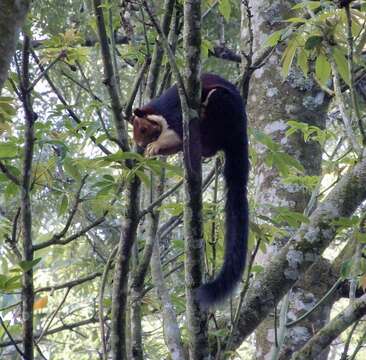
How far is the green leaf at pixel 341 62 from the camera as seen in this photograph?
2.08 metres

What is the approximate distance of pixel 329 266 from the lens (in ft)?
9.72

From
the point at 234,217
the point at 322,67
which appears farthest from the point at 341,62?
the point at 234,217

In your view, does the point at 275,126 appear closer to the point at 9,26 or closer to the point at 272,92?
the point at 272,92

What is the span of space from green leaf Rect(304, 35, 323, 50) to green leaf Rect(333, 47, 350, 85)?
91mm

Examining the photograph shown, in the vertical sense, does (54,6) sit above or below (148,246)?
above

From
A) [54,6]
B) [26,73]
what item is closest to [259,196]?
[26,73]

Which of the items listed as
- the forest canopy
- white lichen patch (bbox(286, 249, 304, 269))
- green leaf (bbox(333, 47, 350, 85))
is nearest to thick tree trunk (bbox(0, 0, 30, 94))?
the forest canopy

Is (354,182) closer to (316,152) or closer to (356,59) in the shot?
(356,59)

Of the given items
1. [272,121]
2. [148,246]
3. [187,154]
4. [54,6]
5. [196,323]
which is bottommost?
[196,323]

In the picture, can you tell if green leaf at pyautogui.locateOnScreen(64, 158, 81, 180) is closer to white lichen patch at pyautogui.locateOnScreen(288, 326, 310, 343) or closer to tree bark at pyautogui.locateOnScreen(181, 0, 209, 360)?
tree bark at pyautogui.locateOnScreen(181, 0, 209, 360)

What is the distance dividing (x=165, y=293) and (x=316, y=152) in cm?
120

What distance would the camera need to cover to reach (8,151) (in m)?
2.05

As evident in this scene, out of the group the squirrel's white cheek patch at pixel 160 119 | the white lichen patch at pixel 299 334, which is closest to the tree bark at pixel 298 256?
the white lichen patch at pixel 299 334

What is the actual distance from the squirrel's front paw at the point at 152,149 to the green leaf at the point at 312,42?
92cm
